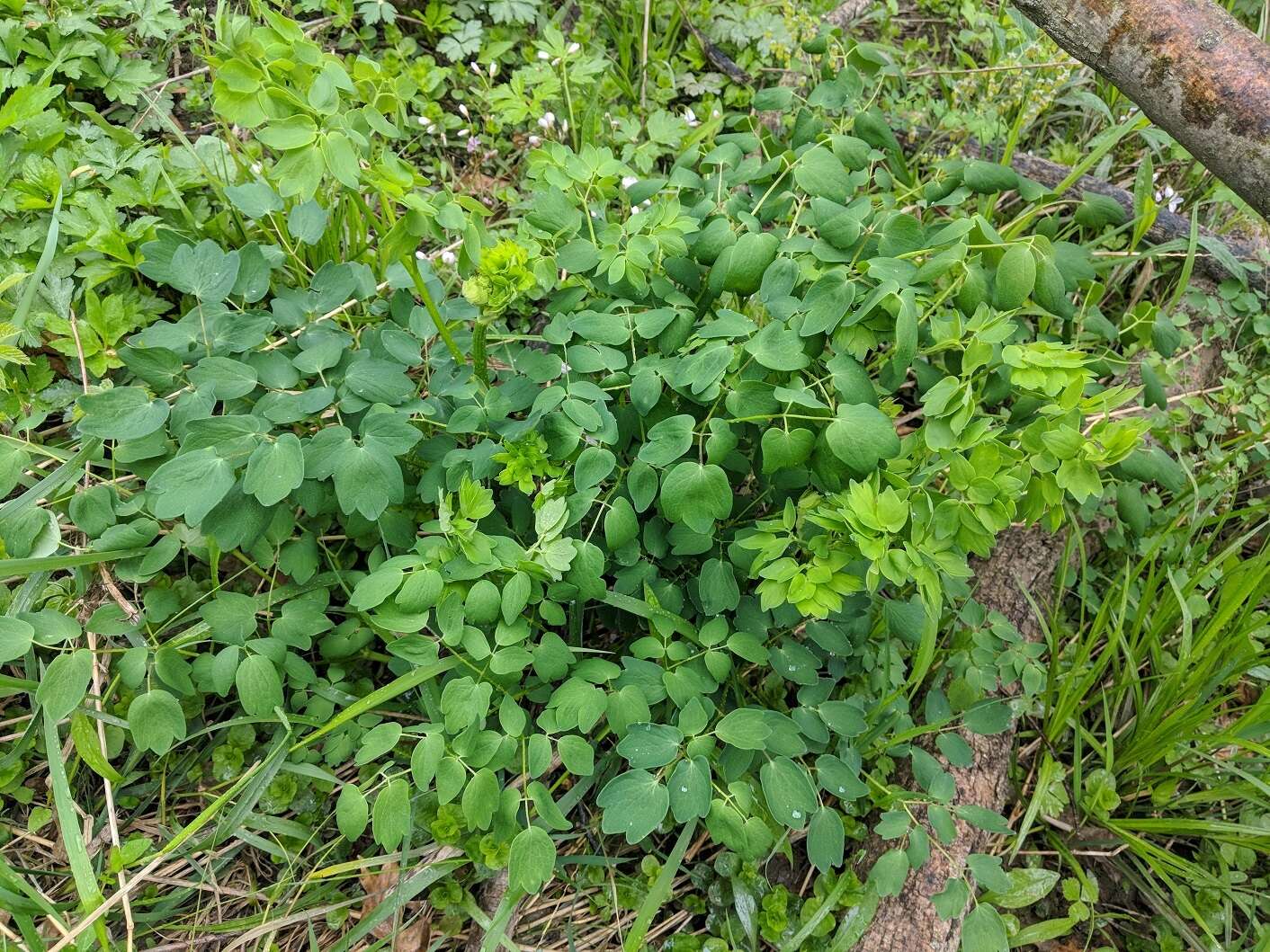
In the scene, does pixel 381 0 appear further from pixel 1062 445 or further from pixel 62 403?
pixel 1062 445

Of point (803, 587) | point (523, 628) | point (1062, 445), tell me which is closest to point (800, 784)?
point (803, 587)

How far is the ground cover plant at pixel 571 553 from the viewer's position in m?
1.60

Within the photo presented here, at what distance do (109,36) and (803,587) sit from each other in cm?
257

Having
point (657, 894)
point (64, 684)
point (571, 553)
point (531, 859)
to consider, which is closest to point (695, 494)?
point (571, 553)

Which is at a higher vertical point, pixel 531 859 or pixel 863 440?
pixel 863 440

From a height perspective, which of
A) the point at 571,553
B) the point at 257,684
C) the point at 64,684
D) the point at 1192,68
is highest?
the point at 1192,68

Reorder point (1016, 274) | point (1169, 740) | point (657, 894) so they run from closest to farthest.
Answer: point (1016, 274), point (657, 894), point (1169, 740)

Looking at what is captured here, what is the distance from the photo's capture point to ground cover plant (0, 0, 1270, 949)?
1.60m

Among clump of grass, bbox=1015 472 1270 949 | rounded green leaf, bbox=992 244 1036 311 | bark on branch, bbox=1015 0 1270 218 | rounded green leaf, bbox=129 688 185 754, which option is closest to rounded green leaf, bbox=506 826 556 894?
rounded green leaf, bbox=129 688 185 754

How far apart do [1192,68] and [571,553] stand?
62.6 inches

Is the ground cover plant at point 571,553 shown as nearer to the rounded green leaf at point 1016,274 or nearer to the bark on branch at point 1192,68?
the rounded green leaf at point 1016,274

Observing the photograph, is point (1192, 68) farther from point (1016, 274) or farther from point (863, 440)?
point (863, 440)

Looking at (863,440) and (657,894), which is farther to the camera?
(657,894)

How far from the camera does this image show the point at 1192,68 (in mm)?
1654
